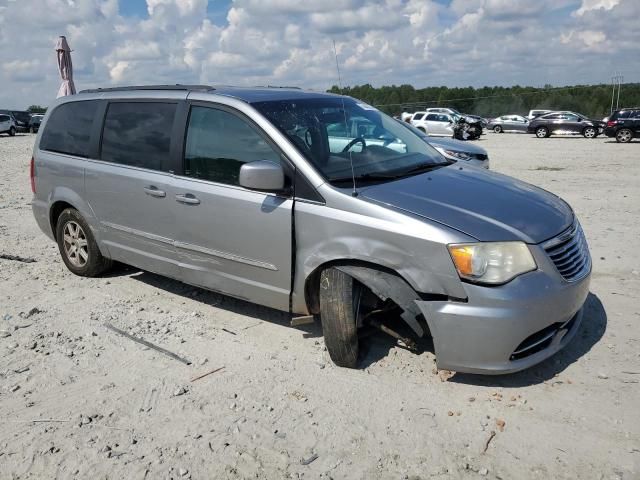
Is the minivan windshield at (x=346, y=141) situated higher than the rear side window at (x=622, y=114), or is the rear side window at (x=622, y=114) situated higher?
the minivan windshield at (x=346, y=141)

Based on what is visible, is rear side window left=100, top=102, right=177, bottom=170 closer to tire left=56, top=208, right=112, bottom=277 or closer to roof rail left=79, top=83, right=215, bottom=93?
roof rail left=79, top=83, right=215, bottom=93

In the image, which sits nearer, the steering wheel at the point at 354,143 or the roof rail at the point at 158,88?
the steering wheel at the point at 354,143

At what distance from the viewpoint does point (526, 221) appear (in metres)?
3.44

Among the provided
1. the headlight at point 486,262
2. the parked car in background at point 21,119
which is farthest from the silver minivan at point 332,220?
the parked car in background at point 21,119

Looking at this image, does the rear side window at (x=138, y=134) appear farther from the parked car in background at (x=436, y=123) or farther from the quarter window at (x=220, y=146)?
the parked car in background at (x=436, y=123)

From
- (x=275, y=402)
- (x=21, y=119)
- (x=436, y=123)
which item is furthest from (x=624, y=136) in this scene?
(x=21, y=119)

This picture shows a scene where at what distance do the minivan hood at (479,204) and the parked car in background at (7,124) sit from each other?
131ft

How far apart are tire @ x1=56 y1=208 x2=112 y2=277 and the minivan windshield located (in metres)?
2.44

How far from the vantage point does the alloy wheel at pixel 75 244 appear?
5555mm

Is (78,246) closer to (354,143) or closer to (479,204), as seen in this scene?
(354,143)

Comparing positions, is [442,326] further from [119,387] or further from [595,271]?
[595,271]

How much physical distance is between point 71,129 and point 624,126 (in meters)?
26.4

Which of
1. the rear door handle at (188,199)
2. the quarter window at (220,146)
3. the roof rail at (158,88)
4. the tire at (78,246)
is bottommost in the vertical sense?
the tire at (78,246)

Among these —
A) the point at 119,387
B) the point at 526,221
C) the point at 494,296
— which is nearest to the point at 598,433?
the point at 494,296
